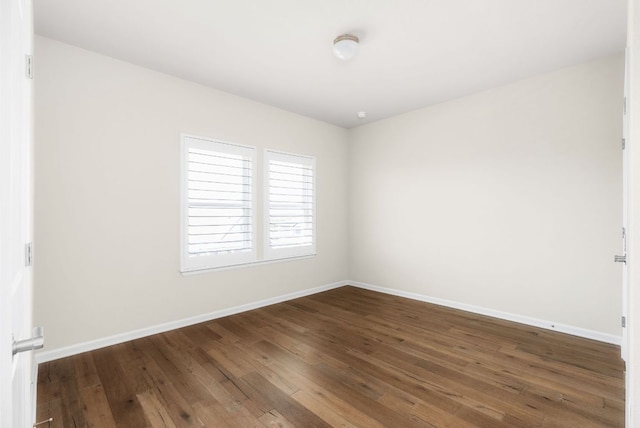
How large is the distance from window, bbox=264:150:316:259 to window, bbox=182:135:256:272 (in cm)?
28

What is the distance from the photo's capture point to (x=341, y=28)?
241 cm

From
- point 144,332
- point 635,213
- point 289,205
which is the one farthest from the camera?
point 289,205

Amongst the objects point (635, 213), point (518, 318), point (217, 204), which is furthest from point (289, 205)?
point (635, 213)

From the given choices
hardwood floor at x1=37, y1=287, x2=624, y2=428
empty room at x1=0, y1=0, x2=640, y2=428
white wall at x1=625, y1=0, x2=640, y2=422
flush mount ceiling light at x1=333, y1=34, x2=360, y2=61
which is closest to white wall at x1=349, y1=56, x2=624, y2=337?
empty room at x1=0, y1=0, x2=640, y2=428

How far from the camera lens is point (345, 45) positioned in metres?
2.49

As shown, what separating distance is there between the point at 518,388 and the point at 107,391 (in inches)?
116

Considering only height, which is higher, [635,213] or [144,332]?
[635,213]

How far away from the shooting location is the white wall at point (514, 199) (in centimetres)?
290

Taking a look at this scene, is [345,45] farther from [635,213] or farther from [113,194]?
[113,194]

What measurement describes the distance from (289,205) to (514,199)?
2.87m

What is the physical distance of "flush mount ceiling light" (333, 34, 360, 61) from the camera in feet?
8.09

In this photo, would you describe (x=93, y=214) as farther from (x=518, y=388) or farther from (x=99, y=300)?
(x=518, y=388)

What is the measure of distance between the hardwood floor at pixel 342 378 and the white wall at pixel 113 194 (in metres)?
0.37

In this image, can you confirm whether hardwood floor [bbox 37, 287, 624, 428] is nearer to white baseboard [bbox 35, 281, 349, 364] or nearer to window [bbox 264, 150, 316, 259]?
white baseboard [bbox 35, 281, 349, 364]
